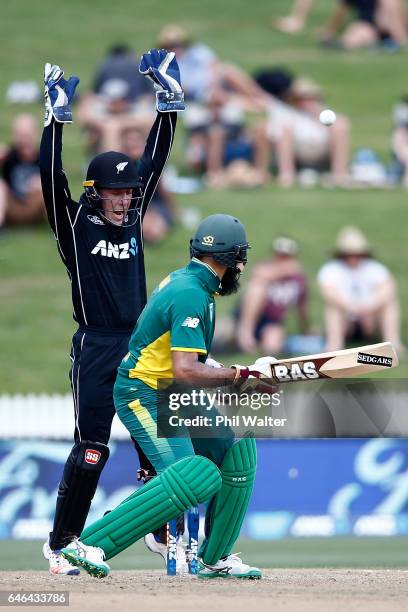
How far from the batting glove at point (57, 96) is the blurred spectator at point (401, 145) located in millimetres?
9321

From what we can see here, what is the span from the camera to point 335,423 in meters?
8.88

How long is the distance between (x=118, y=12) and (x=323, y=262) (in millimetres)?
8354

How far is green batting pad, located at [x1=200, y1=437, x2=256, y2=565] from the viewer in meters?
6.57

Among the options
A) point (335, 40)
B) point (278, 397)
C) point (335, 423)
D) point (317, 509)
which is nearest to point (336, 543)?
point (317, 509)

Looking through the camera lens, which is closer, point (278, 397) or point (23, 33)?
point (278, 397)

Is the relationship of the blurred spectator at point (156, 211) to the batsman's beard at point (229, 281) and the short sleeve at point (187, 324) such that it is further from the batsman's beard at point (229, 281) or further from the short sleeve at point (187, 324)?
the short sleeve at point (187, 324)

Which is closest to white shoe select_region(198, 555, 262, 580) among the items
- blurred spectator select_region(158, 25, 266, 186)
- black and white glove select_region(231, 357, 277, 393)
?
black and white glove select_region(231, 357, 277, 393)

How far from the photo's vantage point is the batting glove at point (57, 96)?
22.2ft

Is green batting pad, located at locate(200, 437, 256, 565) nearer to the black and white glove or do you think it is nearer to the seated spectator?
the black and white glove

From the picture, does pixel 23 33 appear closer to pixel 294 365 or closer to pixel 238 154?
pixel 238 154

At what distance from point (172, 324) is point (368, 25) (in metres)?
14.2

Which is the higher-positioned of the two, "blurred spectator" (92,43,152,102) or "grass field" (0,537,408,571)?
"blurred spectator" (92,43,152,102)

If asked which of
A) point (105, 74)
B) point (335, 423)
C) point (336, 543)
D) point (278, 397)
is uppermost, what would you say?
point (105, 74)

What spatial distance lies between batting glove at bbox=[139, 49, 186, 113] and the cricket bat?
5.97 feet
